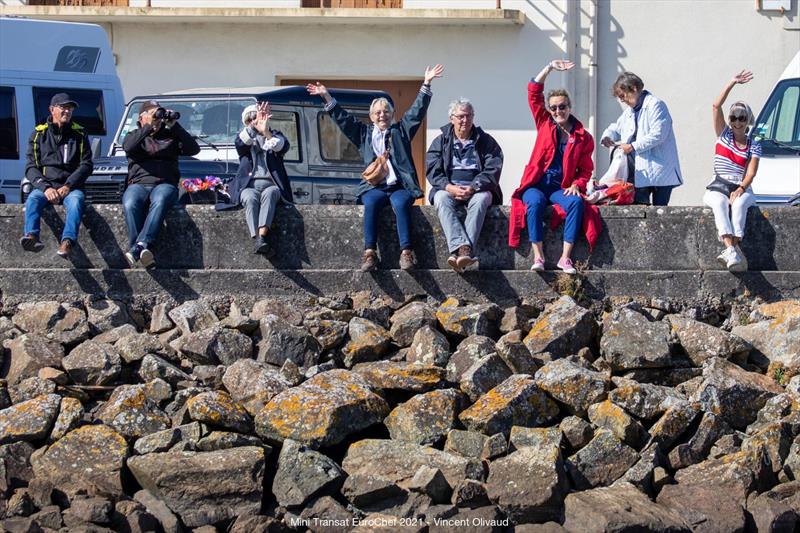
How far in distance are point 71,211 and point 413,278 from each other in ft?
9.01

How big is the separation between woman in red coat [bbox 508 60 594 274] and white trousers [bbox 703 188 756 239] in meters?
1.04

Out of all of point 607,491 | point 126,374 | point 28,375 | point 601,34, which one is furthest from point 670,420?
point 601,34

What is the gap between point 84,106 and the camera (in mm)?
15008

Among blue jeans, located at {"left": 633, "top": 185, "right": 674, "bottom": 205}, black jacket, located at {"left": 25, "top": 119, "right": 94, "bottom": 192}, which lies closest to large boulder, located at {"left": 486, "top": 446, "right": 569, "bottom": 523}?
blue jeans, located at {"left": 633, "top": 185, "right": 674, "bottom": 205}

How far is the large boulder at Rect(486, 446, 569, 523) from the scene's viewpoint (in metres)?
8.61

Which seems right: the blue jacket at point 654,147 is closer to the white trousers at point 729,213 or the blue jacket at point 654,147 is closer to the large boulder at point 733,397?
the white trousers at point 729,213

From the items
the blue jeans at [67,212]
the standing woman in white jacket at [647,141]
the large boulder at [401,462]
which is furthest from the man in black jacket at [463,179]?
the blue jeans at [67,212]

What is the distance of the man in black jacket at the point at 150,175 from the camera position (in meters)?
10.7

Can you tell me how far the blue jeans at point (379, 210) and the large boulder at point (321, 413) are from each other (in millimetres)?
1566

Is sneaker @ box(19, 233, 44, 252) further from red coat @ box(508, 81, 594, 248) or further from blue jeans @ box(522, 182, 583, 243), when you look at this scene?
blue jeans @ box(522, 182, 583, 243)

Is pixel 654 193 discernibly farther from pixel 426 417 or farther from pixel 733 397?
pixel 426 417

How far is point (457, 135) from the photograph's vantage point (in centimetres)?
1085

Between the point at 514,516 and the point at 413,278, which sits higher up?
the point at 413,278

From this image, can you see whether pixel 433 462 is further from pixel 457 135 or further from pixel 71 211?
pixel 71 211
